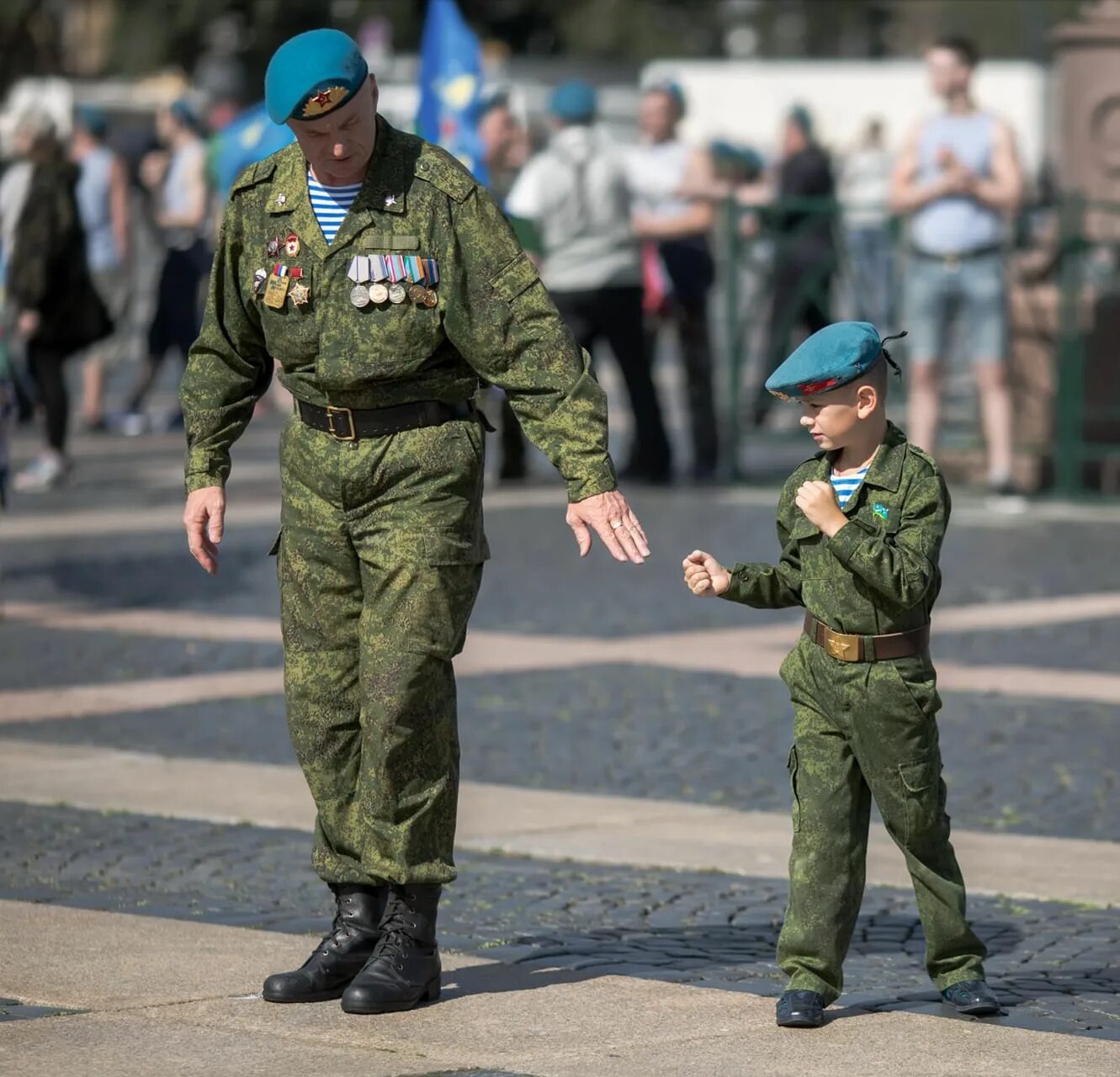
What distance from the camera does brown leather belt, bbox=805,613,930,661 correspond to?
4.75 m

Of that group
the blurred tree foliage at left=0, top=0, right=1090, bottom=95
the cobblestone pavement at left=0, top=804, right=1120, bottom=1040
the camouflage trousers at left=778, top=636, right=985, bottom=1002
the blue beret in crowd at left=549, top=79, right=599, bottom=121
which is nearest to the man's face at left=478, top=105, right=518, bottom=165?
the blue beret in crowd at left=549, top=79, right=599, bottom=121

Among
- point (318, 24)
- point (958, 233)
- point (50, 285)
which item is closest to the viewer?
point (958, 233)

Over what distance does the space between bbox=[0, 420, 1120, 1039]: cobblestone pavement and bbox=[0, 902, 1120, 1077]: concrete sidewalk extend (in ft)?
0.48

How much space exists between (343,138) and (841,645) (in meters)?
1.28

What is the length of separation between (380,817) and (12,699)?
3.90 m

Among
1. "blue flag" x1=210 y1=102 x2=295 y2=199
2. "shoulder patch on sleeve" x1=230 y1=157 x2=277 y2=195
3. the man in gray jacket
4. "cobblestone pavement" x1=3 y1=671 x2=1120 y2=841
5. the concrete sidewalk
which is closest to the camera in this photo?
the concrete sidewalk

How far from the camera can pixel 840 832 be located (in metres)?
4.80

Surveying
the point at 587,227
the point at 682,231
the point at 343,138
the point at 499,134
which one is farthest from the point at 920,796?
the point at 499,134

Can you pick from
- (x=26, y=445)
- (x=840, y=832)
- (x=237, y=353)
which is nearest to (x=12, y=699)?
(x=237, y=353)

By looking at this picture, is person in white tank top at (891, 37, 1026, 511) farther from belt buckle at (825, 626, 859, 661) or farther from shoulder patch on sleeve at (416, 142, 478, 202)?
belt buckle at (825, 626, 859, 661)

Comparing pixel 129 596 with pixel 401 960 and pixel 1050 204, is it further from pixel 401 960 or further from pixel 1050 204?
pixel 401 960

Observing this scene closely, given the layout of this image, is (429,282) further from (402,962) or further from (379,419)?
(402,962)

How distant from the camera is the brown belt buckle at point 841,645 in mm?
4754

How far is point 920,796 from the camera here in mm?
4746
